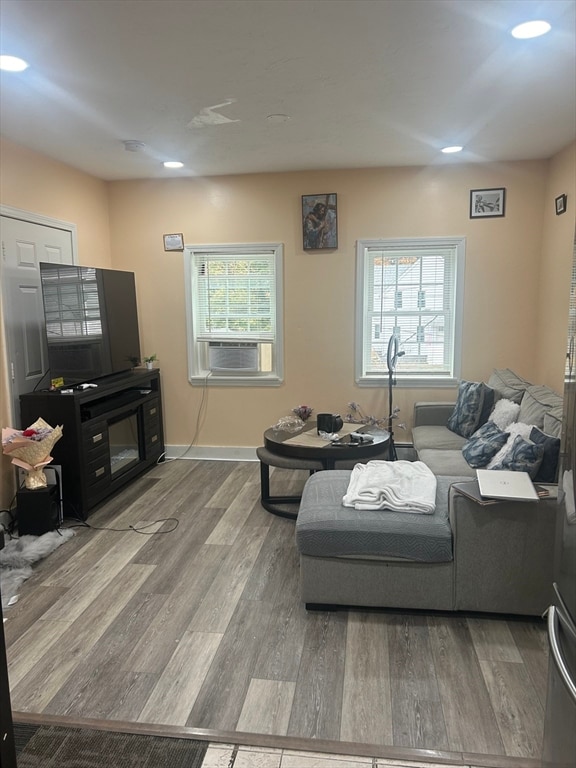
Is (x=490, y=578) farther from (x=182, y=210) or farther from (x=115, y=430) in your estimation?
(x=182, y=210)

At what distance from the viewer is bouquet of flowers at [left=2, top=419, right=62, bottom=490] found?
321 cm

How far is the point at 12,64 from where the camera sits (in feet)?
8.00

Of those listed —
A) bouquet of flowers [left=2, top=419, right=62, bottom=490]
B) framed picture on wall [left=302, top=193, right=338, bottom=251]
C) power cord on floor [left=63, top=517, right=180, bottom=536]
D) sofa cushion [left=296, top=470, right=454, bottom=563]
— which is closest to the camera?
sofa cushion [left=296, top=470, right=454, bottom=563]

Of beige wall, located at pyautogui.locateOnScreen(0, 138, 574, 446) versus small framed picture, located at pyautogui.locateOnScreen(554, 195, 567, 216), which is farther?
beige wall, located at pyautogui.locateOnScreen(0, 138, 574, 446)

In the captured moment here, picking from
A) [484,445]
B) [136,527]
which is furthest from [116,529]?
[484,445]

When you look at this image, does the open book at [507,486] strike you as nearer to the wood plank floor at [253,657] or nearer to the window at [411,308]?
the wood plank floor at [253,657]

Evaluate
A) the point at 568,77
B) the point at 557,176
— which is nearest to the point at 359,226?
the point at 557,176

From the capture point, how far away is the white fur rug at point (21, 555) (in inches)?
108

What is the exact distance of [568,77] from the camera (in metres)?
2.65

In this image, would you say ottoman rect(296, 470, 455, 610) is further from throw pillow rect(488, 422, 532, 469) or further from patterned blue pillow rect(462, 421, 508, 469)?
patterned blue pillow rect(462, 421, 508, 469)

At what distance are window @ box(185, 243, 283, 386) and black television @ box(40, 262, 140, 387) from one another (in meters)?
0.58

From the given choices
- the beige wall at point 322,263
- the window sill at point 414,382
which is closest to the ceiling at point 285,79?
the beige wall at point 322,263

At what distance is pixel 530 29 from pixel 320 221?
2481 mm

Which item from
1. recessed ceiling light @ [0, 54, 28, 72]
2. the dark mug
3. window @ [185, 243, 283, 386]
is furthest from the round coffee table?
recessed ceiling light @ [0, 54, 28, 72]
